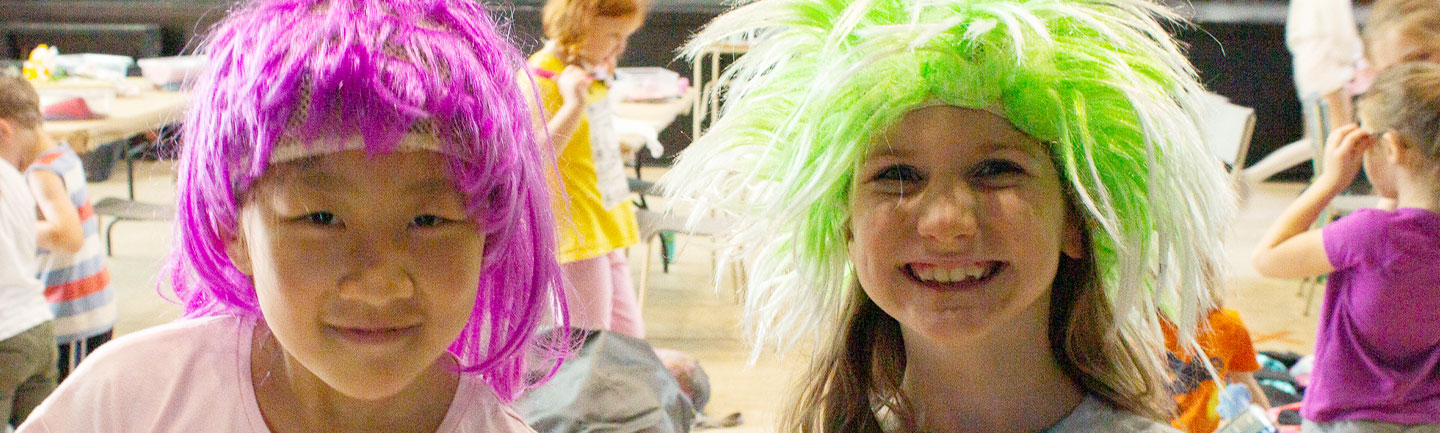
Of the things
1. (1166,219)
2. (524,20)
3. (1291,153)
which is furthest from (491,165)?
(524,20)

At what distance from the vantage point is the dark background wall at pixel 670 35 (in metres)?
6.26

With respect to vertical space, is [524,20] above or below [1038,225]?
below

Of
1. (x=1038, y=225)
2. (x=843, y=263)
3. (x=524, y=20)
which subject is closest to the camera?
(x=1038, y=225)

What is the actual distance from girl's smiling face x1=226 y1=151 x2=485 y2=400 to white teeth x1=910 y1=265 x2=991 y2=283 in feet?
1.32

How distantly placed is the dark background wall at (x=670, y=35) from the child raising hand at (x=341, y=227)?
15.8 ft

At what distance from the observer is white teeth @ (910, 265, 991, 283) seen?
3.39 ft

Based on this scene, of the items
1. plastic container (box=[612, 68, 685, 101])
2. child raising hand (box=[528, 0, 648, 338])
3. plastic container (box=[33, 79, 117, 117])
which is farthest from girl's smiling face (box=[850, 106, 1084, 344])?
plastic container (box=[612, 68, 685, 101])

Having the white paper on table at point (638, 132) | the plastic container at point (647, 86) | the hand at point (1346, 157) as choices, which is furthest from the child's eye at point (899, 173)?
the plastic container at point (647, 86)

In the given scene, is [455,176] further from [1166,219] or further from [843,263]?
[1166,219]

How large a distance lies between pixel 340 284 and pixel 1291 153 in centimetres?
408

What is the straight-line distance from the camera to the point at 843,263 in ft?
3.87

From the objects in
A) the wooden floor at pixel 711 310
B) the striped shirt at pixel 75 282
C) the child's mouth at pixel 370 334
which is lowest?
the wooden floor at pixel 711 310

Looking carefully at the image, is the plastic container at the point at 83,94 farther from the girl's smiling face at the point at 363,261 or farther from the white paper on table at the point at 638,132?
the girl's smiling face at the point at 363,261

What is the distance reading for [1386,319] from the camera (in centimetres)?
189
